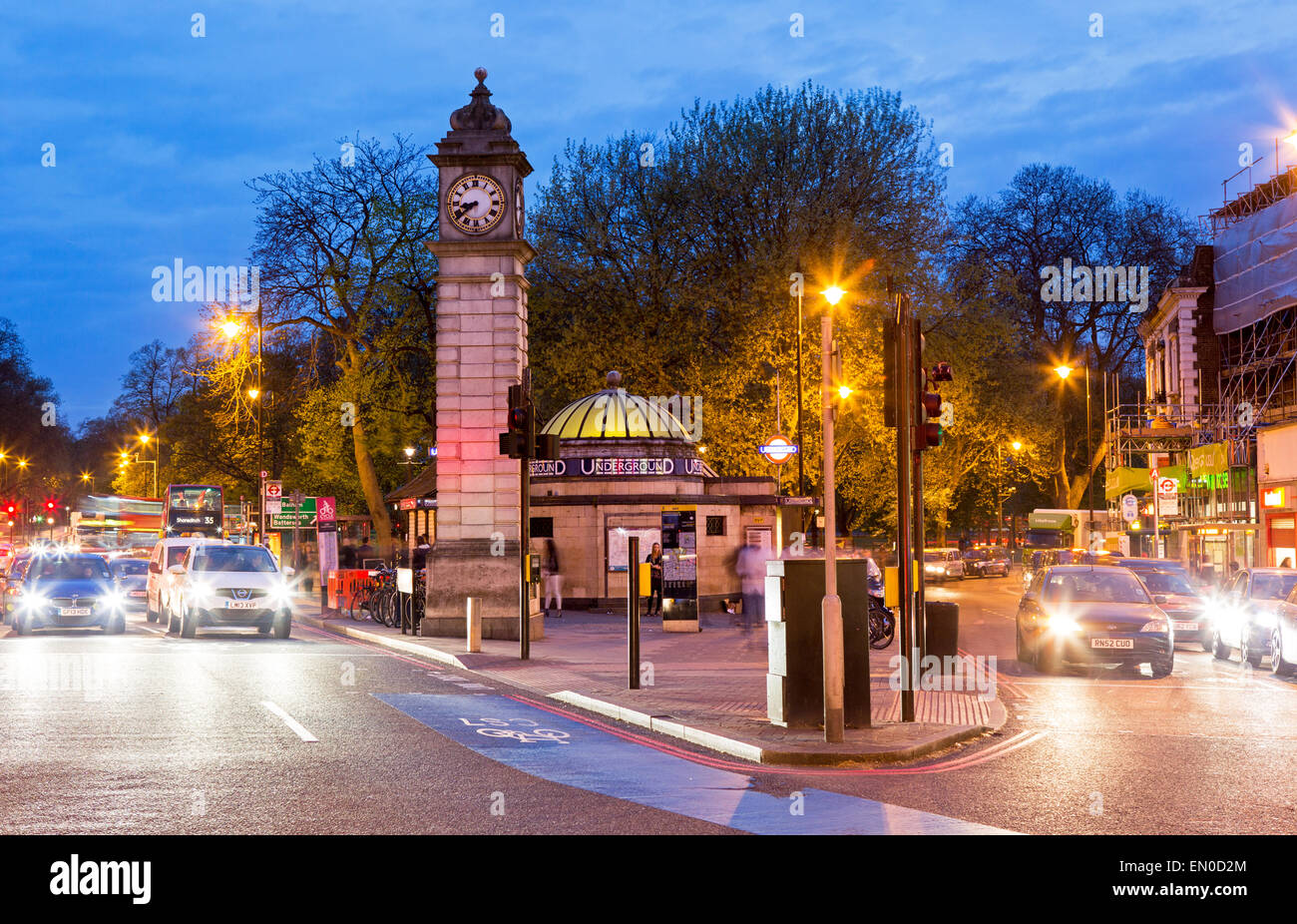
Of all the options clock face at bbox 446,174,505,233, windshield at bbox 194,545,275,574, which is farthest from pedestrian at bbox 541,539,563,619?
clock face at bbox 446,174,505,233

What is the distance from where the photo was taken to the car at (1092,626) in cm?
1873

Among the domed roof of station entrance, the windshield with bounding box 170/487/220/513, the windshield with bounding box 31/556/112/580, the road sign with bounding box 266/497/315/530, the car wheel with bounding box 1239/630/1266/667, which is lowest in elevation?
the car wheel with bounding box 1239/630/1266/667

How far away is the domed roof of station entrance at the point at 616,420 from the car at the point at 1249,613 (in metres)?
19.8

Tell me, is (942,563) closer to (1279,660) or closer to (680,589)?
(680,589)

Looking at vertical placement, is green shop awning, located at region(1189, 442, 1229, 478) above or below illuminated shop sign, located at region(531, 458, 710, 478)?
above

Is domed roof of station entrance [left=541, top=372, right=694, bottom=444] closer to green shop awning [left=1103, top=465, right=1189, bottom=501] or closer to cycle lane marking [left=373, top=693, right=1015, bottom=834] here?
green shop awning [left=1103, top=465, right=1189, bottom=501]

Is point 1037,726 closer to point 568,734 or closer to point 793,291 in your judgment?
point 568,734

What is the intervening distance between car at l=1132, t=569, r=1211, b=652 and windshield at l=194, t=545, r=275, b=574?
1683cm

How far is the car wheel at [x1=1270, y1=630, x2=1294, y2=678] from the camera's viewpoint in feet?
63.3

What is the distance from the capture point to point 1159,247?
6569 cm

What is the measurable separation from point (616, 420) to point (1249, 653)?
22.8m

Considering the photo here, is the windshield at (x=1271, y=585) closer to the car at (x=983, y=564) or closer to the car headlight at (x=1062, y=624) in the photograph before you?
the car headlight at (x=1062, y=624)

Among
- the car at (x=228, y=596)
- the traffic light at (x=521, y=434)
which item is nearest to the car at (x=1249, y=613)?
the traffic light at (x=521, y=434)
